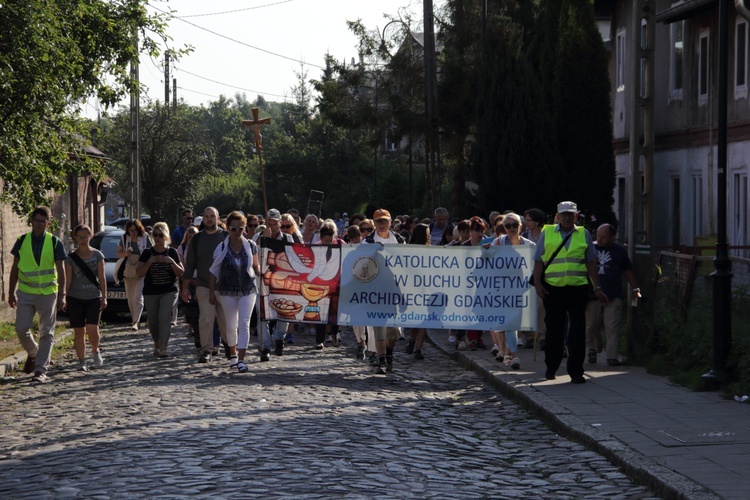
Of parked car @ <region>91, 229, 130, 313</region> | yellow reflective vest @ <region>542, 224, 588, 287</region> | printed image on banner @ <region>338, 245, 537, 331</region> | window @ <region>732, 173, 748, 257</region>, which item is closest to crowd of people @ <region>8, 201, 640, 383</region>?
yellow reflective vest @ <region>542, 224, 588, 287</region>

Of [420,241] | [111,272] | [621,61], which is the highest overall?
[621,61]

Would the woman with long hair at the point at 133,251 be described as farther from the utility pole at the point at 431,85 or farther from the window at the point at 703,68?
the window at the point at 703,68

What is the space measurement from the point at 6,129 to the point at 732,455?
32.7 feet

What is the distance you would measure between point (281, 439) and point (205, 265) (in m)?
6.11

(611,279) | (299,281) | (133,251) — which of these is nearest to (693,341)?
(611,279)

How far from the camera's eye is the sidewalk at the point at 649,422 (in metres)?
7.93

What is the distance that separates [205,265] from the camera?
1548 centimetres

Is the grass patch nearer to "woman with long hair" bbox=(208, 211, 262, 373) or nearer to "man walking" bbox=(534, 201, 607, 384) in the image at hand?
"woman with long hair" bbox=(208, 211, 262, 373)

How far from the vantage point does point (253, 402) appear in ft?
38.9

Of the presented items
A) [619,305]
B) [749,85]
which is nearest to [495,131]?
[749,85]

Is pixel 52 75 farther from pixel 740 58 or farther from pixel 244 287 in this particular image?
pixel 740 58

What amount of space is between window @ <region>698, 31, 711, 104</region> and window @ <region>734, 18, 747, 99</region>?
2063 millimetres

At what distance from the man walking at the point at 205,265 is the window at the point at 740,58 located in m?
12.7

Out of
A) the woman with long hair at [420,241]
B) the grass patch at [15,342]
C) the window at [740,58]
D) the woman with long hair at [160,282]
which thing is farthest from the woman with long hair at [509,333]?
the window at [740,58]
